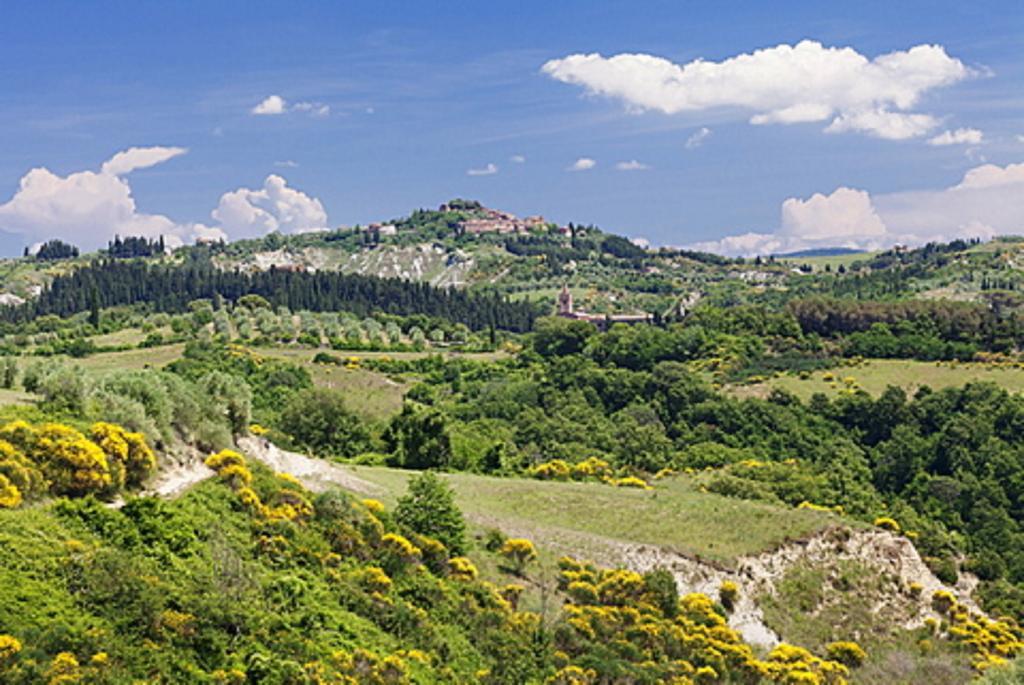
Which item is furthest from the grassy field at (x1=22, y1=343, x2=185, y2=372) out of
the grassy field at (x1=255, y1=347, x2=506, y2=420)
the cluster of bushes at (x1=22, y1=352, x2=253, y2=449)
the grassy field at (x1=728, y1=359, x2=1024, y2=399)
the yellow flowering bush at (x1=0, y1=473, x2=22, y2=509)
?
the yellow flowering bush at (x1=0, y1=473, x2=22, y2=509)

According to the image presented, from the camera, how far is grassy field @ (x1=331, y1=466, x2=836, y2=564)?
151 feet

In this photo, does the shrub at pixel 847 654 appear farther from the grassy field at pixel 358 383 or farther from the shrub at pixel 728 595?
the grassy field at pixel 358 383

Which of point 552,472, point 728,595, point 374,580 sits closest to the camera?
point 374,580

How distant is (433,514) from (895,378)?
10171 centimetres

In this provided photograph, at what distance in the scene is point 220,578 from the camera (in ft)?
82.8

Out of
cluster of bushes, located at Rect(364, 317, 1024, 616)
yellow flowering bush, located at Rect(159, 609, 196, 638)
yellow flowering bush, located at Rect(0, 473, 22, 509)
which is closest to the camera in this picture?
yellow flowering bush, located at Rect(159, 609, 196, 638)

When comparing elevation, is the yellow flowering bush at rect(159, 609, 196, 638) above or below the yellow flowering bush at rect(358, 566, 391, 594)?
above

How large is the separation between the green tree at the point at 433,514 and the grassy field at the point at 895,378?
86.2 meters

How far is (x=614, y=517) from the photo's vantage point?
166 ft

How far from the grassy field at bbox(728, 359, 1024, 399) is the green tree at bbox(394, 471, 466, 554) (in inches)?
3392

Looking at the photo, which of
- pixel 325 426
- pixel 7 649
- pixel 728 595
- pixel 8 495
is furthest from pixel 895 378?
pixel 7 649

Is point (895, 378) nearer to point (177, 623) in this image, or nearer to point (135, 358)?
point (135, 358)

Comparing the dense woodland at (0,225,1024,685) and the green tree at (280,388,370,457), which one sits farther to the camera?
the green tree at (280,388,370,457)

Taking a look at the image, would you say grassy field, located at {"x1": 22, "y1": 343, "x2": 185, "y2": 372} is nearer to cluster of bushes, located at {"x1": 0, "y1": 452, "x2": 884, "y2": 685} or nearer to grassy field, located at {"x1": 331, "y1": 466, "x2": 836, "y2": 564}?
grassy field, located at {"x1": 331, "y1": 466, "x2": 836, "y2": 564}
